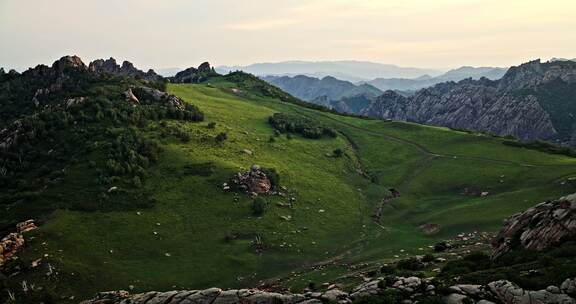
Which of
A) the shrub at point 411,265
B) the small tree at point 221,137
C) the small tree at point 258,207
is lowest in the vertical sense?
the small tree at point 258,207

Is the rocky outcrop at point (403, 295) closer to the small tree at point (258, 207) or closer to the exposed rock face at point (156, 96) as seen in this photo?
the small tree at point (258, 207)

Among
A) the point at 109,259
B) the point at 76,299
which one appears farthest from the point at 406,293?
the point at 109,259

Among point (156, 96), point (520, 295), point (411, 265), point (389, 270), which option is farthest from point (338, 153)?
point (520, 295)

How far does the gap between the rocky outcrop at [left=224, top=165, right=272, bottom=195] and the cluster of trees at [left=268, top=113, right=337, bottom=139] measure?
1809 inches

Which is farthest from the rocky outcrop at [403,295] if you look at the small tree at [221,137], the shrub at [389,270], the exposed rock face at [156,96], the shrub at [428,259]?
the exposed rock face at [156,96]

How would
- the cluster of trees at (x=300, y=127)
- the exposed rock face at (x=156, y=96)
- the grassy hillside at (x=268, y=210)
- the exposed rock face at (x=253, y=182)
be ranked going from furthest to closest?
the cluster of trees at (x=300, y=127) < the exposed rock face at (x=156, y=96) < the exposed rock face at (x=253, y=182) < the grassy hillside at (x=268, y=210)

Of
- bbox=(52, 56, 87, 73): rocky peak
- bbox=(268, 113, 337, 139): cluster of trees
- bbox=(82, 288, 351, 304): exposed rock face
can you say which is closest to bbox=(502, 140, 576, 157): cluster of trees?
bbox=(268, 113, 337, 139): cluster of trees

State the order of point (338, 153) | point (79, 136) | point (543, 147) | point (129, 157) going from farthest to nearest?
point (338, 153) → point (543, 147) → point (79, 136) → point (129, 157)

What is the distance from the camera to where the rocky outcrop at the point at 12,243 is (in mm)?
62397

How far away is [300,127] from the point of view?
140m

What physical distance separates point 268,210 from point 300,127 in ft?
198

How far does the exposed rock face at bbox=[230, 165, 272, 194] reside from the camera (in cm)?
8850

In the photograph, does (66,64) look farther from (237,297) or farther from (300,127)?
(237,297)

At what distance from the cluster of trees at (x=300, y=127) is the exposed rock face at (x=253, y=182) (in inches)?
1809
